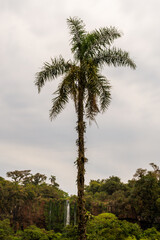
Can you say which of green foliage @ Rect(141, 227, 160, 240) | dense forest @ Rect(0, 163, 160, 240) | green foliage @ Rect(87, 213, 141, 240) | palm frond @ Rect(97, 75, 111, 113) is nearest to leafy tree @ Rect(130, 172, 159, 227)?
dense forest @ Rect(0, 163, 160, 240)

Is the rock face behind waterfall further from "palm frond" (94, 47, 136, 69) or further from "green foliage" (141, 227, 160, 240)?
"palm frond" (94, 47, 136, 69)

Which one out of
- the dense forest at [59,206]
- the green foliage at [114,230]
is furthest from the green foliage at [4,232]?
the green foliage at [114,230]

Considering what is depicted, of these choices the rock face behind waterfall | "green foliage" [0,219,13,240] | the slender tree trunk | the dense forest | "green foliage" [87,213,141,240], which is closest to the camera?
the slender tree trunk

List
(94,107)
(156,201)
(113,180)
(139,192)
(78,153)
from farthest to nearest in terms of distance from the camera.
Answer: (113,180) < (139,192) < (156,201) < (94,107) < (78,153)

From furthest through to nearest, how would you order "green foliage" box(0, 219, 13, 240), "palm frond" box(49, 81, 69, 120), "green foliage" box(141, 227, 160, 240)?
"green foliage" box(0, 219, 13, 240)
"green foliage" box(141, 227, 160, 240)
"palm frond" box(49, 81, 69, 120)

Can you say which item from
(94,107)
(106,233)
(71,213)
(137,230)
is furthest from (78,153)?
(71,213)

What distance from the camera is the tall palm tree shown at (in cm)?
809

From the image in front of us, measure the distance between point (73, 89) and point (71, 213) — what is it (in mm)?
34540

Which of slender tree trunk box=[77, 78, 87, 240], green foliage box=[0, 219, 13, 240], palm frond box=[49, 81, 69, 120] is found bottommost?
green foliage box=[0, 219, 13, 240]

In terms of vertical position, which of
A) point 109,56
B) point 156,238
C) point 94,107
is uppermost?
point 109,56

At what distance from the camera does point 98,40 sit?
893cm

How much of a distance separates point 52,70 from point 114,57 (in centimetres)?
221

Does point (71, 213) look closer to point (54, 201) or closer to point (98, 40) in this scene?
point (54, 201)

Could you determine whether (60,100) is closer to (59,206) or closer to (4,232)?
(4,232)
